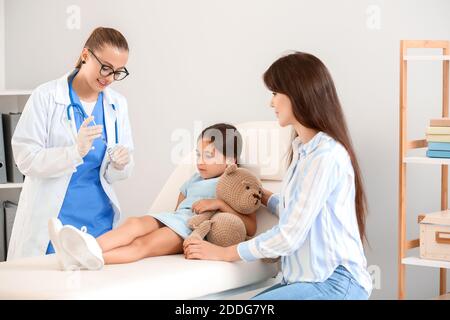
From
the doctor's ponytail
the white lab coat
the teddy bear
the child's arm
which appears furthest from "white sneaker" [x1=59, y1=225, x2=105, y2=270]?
the doctor's ponytail

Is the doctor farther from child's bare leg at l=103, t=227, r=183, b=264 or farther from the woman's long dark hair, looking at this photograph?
the woman's long dark hair

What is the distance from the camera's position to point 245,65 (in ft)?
11.1

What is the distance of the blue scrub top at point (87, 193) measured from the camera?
2609mm

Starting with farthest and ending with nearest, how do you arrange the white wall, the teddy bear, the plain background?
the white wall < the plain background < the teddy bear

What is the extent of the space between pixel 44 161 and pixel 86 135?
0.17m

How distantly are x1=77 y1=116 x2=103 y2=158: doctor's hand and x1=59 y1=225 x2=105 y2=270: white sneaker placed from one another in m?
0.44

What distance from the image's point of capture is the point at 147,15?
3723mm

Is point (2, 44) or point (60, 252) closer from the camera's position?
point (60, 252)

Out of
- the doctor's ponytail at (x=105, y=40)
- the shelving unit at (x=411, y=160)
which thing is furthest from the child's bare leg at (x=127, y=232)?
the shelving unit at (x=411, y=160)

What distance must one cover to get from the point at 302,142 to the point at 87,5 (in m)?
2.08

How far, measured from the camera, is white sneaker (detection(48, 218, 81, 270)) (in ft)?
6.77

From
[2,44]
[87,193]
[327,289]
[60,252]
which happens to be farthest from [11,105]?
[327,289]

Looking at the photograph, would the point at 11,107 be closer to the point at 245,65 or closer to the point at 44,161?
the point at 245,65
